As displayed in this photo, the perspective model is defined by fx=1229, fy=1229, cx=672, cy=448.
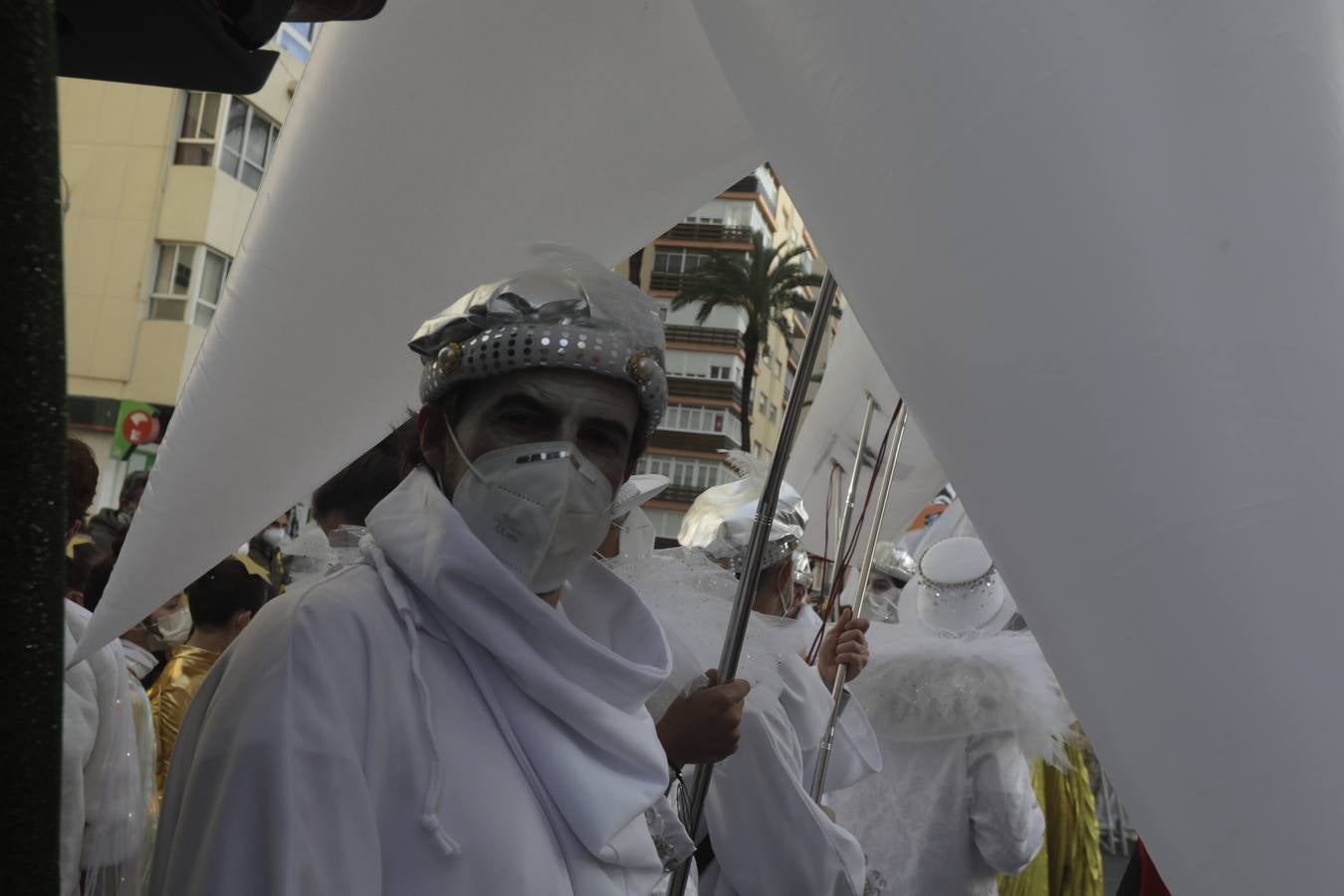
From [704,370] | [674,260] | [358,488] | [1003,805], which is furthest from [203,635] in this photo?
[674,260]

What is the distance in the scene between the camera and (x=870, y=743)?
4.35 m

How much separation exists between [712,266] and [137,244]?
16.5 metres

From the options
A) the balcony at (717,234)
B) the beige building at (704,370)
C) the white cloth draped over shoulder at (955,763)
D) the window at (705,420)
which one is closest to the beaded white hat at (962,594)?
the white cloth draped over shoulder at (955,763)

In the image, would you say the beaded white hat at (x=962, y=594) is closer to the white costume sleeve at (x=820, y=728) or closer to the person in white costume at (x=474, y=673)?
the white costume sleeve at (x=820, y=728)

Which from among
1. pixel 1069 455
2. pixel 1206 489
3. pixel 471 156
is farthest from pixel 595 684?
pixel 471 156

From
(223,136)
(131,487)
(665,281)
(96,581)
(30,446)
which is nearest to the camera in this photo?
(30,446)

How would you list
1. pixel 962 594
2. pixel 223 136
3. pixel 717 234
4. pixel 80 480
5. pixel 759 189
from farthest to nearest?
pixel 717 234, pixel 759 189, pixel 223 136, pixel 962 594, pixel 80 480

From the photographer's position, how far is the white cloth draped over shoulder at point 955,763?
4.96 metres

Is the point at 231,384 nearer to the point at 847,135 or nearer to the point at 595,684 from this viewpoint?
the point at 595,684

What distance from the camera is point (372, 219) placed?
2596mm

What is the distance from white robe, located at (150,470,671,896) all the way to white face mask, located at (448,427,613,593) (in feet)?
0.27

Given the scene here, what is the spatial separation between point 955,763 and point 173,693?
305 centimetres

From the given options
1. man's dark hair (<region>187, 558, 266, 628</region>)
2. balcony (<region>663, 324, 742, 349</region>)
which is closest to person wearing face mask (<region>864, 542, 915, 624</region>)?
man's dark hair (<region>187, 558, 266, 628</region>)

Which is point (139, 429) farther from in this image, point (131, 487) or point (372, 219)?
point (372, 219)
